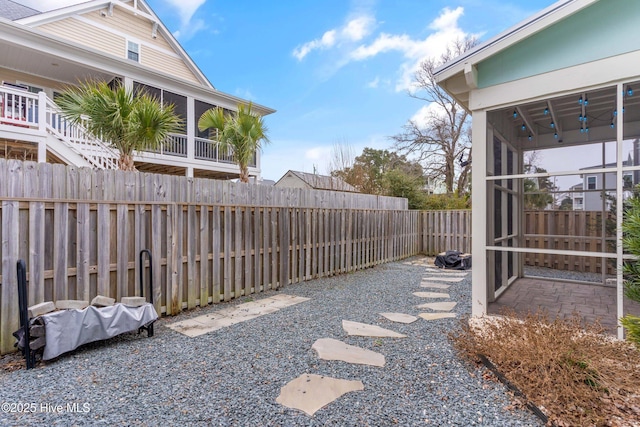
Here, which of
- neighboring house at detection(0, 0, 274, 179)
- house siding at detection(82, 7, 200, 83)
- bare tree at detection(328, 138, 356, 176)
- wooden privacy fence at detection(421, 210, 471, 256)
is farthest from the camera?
bare tree at detection(328, 138, 356, 176)

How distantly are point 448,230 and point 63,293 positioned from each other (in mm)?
9696

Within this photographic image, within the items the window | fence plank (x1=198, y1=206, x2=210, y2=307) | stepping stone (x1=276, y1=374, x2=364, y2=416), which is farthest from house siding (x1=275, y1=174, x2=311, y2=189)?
stepping stone (x1=276, y1=374, x2=364, y2=416)

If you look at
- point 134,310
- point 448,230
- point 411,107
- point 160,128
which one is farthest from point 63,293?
point 411,107

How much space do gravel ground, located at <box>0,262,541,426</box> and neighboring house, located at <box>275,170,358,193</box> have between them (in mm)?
13224

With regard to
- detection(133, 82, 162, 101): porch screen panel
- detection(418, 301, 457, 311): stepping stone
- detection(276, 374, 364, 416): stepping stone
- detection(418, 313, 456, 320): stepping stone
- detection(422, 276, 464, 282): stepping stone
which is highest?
detection(133, 82, 162, 101): porch screen panel

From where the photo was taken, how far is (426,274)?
7.57 metres

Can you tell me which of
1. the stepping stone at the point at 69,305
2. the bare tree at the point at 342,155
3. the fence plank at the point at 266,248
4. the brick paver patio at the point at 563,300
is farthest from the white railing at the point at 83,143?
the bare tree at the point at 342,155

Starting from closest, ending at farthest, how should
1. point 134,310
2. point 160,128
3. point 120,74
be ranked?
point 134,310
point 160,128
point 120,74

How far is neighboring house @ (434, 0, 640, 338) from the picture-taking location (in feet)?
10.1

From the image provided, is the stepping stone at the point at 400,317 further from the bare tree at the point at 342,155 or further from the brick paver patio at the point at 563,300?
the bare tree at the point at 342,155

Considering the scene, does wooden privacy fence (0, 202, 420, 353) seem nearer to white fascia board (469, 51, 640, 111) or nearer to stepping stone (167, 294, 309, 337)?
stepping stone (167, 294, 309, 337)

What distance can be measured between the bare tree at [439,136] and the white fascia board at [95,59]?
10.9 metres

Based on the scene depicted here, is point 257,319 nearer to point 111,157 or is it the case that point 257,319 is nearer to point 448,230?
point 111,157

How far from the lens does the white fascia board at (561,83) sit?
302 cm
